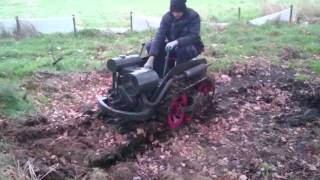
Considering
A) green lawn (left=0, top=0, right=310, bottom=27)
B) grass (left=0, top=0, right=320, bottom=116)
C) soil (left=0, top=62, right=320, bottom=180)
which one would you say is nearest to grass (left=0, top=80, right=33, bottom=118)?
grass (left=0, top=0, right=320, bottom=116)

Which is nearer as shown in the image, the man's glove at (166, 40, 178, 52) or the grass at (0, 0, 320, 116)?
the man's glove at (166, 40, 178, 52)

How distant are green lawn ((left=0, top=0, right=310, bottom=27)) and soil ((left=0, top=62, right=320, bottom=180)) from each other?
823 centimetres

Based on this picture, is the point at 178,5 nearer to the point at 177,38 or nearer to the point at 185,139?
the point at 177,38

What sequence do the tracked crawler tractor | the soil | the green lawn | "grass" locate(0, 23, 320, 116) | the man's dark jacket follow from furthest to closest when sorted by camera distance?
1. the green lawn
2. "grass" locate(0, 23, 320, 116)
3. the man's dark jacket
4. the tracked crawler tractor
5. the soil

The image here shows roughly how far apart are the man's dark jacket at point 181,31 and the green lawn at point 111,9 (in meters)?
8.77

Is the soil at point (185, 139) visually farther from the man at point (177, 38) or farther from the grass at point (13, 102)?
the man at point (177, 38)

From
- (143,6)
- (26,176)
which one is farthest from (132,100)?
(143,6)

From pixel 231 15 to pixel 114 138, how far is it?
38.3ft

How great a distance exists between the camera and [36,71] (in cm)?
916

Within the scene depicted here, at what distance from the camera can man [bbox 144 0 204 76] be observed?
274 inches

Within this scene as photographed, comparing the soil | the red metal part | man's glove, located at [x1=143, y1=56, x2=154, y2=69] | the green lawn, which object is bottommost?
the soil

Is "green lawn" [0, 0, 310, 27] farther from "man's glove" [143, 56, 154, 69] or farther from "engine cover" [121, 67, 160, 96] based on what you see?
"engine cover" [121, 67, 160, 96]

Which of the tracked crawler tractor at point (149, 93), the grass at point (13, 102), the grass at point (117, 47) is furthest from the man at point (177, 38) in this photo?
the grass at point (117, 47)

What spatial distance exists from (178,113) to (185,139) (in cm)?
45
